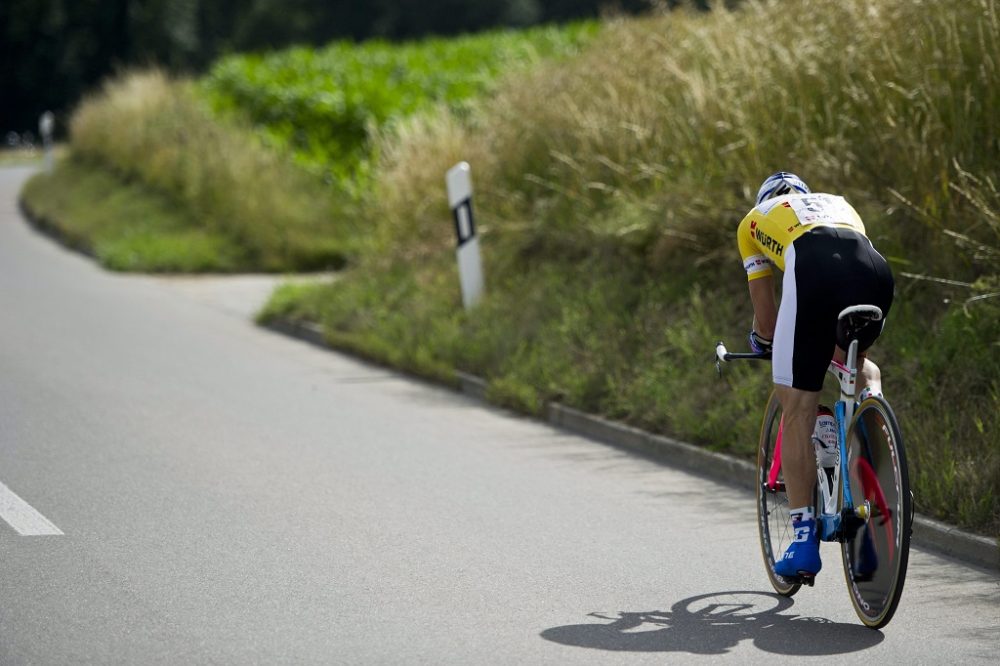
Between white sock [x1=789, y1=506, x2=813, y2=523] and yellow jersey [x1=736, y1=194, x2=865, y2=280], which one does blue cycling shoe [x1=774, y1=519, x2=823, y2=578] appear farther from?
yellow jersey [x1=736, y1=194, x2=865, y2=280]

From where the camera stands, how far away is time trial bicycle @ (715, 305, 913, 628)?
17.9 ft

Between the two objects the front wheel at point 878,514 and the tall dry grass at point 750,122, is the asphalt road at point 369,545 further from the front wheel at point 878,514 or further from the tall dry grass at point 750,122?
the tall dry grass at point 750,122

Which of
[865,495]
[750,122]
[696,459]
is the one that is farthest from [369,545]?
[750,122]

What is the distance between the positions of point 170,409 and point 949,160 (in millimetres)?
5498

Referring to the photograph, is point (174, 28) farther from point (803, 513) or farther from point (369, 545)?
point (803, 513)

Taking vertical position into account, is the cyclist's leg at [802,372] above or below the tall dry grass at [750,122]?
below

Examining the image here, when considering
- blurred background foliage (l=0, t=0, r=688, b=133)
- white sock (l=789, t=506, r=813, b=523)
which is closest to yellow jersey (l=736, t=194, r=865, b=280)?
white sock (l=789, t=506, r=813, b=523)

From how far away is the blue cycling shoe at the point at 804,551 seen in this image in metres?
5.86

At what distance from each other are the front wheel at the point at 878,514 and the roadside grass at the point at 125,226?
14.5 m

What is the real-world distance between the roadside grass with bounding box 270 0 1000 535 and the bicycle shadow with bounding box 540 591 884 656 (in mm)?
1506

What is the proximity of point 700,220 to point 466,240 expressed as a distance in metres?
2.76

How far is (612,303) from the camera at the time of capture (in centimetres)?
1124

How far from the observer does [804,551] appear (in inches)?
231

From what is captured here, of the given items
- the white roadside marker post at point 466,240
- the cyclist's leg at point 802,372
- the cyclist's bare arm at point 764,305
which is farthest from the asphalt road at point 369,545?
the white roadside marker post at point 466,240
